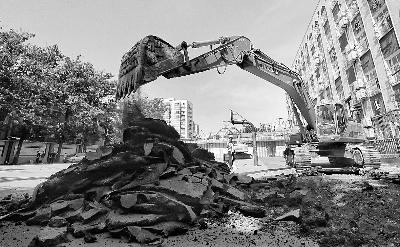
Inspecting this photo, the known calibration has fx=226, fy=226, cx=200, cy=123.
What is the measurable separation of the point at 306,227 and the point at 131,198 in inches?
130

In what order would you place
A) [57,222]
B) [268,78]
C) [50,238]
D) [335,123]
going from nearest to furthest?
1. [50,238]
2. [57,222]
3. [268,78]
4. [335,123]

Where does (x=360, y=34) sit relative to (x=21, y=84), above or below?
above

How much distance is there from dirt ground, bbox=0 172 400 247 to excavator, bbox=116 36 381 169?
4536 mm

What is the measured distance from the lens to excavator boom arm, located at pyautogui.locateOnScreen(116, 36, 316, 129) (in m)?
7.24

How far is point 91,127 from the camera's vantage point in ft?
98.7

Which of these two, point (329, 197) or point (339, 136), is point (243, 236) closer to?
point (329, 197)

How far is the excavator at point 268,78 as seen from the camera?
738cm

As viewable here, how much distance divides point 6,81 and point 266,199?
28613 mm

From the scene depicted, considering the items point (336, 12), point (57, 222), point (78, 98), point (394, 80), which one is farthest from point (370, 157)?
point (336, 12)

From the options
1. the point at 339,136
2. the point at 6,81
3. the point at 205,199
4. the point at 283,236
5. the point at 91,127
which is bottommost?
the point at 283,236

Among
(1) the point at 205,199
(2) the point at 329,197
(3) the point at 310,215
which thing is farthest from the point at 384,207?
(1) the point at 205,199

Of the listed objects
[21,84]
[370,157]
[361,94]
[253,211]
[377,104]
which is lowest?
A: [253,211]

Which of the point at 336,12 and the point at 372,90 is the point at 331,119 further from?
the point at 336,12

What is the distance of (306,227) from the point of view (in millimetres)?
4020
